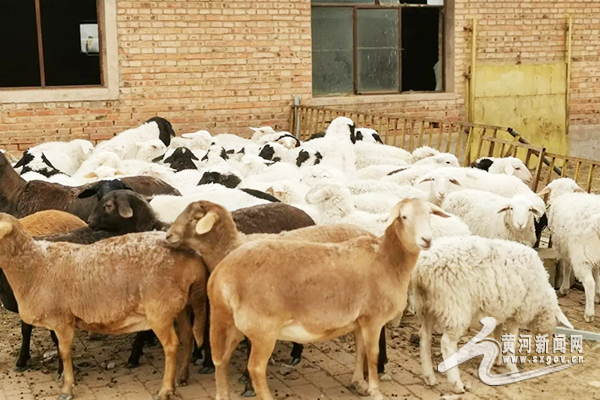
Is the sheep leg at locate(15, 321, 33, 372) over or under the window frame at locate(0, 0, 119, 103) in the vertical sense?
under

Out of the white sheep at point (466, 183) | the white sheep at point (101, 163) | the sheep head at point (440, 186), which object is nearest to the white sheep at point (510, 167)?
the white sheep at point (466, 183)

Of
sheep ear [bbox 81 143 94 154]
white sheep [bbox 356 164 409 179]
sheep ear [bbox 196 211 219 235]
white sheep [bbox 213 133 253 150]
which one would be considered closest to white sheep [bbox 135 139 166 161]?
sheep ear [bbox 81 143 94 154]

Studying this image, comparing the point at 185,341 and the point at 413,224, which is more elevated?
the point at 413,224

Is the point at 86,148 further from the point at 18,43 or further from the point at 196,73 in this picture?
the point at 18,43

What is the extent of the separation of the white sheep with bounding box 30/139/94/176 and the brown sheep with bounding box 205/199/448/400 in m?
6.83

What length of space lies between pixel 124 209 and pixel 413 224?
7.85 ft

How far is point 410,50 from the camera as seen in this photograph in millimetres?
16609

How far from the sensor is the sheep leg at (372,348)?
18.0 feet

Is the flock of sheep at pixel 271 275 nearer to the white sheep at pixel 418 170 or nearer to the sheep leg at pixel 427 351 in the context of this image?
the sheep leg at pixel 427 351

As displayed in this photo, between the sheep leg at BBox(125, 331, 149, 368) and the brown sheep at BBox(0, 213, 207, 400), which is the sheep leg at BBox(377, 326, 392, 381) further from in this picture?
the sheep leg at BBox(125, 331, 149, 368)

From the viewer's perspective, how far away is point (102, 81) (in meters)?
13.9

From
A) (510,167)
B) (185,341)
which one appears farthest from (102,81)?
(185,341)

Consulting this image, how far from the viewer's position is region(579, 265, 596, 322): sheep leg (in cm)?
755

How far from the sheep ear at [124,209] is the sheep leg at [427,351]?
2454mm
